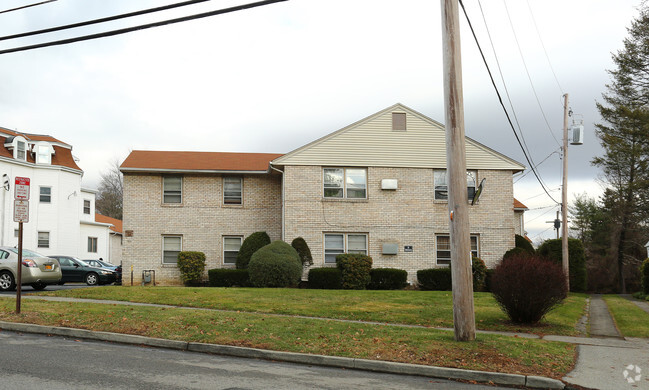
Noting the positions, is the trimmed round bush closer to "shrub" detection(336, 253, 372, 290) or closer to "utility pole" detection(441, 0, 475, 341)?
"shrub" detection(336, 253, 372, 290)

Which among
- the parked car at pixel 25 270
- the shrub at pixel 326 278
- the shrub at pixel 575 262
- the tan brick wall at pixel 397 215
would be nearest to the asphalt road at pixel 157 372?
the parked car at pixel 25 270

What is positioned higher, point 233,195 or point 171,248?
point 233,195

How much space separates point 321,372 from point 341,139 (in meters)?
17.3

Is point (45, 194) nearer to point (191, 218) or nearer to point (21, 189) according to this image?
point (191, 218)

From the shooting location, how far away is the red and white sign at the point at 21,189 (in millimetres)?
11539

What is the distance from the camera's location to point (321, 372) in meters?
7.91

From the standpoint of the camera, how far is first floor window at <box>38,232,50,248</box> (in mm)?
37625

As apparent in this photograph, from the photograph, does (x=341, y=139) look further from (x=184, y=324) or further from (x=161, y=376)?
(x=161, y=376)

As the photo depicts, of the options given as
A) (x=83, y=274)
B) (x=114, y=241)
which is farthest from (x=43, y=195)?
(x=83, y=274)

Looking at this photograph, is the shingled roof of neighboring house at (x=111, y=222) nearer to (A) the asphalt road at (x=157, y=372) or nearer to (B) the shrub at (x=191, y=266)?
(B) the shrub at (x=191, y=266)

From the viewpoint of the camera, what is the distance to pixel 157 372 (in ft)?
24.0

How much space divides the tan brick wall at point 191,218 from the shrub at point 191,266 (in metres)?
0.65

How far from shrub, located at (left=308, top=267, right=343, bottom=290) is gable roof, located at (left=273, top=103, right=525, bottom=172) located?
4.79 m

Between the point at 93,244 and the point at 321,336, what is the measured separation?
37868mm
